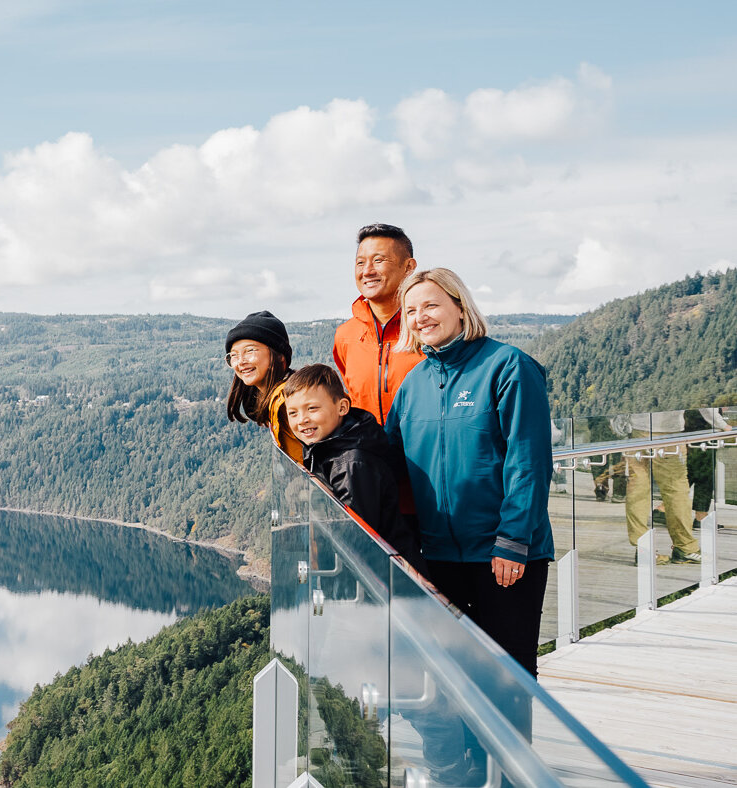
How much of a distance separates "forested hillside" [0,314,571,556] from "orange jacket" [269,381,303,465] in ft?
275

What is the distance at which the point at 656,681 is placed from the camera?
9.46 feet

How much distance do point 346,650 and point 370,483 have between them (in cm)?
42

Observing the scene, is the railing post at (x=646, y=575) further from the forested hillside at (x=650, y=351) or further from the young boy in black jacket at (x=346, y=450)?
the forested hillside at (x=650, y=351)

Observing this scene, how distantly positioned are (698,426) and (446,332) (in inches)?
134

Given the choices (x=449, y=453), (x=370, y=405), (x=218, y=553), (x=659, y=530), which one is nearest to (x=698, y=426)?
(x=659, y=530)

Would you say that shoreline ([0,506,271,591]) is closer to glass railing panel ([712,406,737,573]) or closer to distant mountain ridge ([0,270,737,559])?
distant mountain ridge ([0,270,737,559])

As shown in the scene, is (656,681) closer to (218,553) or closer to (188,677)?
(188,677)

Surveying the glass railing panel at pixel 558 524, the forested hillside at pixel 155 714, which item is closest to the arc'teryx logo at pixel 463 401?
the glass railing panel at pixel 558 524

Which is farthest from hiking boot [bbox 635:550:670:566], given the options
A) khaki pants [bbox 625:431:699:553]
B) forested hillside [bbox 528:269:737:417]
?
forested hillside [bbox 528:269:737:417]

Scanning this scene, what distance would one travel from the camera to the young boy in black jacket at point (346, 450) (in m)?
1.75

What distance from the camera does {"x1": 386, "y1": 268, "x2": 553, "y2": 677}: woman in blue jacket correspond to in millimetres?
1717

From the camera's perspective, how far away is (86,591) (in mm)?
93562

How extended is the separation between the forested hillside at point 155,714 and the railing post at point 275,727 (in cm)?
4096

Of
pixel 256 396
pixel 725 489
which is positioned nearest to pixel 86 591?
pixel 725 489
